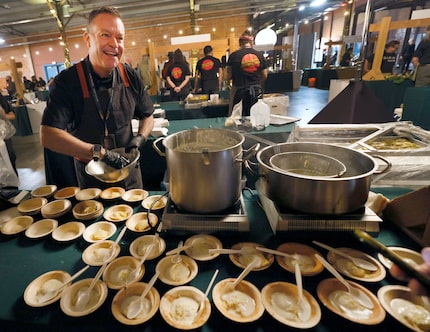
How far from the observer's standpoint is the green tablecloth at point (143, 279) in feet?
2.40

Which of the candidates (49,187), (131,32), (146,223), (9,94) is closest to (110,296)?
(146,223)

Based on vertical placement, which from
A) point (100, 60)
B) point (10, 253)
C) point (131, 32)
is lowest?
point (10, 253)

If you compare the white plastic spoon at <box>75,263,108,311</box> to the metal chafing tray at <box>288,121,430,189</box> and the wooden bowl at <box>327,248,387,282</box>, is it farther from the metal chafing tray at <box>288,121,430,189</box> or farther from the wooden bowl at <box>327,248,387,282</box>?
the metal chafing tray at <box>288,121,430,189</box>

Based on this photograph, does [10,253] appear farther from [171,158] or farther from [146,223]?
[171,158]

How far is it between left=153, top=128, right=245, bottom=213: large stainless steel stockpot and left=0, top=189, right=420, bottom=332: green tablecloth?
0.17 metres

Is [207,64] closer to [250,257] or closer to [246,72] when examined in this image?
[246,72]

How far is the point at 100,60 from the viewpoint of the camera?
5.57 feet

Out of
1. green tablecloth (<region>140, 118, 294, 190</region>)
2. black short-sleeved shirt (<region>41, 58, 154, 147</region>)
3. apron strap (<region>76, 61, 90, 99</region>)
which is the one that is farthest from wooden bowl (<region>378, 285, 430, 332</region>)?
green tablecloth (<region>140, 118, 294, 190</region>)

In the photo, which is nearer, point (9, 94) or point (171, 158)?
point (171, 158)

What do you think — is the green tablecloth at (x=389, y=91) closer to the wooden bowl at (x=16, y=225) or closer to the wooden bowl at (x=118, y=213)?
the wooden bowl at (x=118, y=213)

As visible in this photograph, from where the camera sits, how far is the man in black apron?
171 inches

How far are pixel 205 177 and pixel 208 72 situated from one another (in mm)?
5230

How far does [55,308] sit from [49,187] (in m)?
1.01

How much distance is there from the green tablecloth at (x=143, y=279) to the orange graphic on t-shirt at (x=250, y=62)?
362 centimetres
